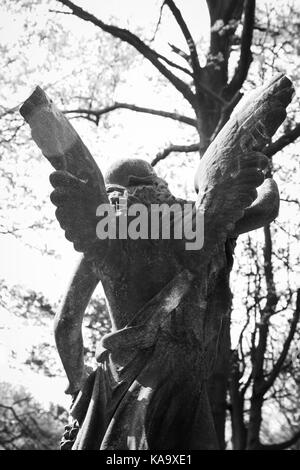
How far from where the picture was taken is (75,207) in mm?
3061

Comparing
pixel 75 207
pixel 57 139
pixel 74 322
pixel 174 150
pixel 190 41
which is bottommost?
pixel 74 322

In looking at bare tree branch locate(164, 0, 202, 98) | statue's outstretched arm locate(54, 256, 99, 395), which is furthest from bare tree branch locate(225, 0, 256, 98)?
statue's outstretched arm locate(54, 256, 99, 395)

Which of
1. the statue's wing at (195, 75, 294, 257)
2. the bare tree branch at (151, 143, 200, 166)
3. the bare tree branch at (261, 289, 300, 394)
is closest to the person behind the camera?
the statue's wing at (195, 75, 294, 257)

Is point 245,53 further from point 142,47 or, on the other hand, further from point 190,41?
point 142,47

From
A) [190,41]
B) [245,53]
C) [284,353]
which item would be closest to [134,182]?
[245,53]

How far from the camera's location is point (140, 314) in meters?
3.13

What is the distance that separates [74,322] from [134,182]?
84 centimetres

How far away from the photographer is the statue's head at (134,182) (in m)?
3.46

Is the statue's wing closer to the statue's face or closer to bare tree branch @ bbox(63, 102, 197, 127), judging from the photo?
the statue's face

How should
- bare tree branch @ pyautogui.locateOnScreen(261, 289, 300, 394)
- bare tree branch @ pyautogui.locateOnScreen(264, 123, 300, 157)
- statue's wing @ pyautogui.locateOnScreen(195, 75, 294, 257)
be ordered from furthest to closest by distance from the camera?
bare tree branch @ pyautogui.locateOnScreen(261, 289, 300, 394), bare tree branch @ pyautogui.locateOnScreen(264, 123, 300, 157), statue's wing @ pyautogui.locateOnScreen(195, 75, 294, 257)

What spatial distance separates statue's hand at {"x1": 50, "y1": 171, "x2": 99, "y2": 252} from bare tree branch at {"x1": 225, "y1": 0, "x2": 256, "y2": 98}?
709 cm

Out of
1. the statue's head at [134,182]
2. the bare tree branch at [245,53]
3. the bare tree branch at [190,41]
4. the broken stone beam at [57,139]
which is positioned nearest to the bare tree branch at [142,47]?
the bare tree branch at [190,41]

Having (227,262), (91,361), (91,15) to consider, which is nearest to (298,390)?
(91,361)

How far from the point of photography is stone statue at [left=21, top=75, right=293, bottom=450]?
294 centimetres
